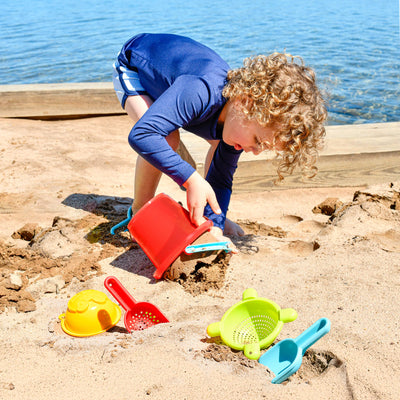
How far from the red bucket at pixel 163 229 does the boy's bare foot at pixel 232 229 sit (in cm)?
53

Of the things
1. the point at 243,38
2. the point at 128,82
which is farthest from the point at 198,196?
the point at 243,38

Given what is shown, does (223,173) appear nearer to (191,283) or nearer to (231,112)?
(231,112)

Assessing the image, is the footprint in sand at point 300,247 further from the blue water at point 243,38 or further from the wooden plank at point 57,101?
the wooden plank at point 57,101

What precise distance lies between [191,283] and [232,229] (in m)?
0.56

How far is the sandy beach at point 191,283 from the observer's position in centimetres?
127

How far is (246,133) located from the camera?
5.99 ft

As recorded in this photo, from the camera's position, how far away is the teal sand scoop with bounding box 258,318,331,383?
1.32 metres

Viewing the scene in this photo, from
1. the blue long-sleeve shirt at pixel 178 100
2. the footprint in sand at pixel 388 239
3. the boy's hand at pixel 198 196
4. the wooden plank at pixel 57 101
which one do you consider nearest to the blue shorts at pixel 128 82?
the blue long-sleeve shirt at pixel 178 100

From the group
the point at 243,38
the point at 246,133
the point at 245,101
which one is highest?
the point at 245,101

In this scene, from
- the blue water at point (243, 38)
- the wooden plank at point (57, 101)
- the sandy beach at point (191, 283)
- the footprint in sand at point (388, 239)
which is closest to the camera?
the sandy beach at point (191, 283)

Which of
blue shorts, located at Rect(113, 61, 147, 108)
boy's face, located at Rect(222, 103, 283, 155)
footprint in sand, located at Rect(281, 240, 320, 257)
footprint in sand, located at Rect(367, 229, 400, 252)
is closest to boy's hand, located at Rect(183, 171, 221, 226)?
boy's face, located at Rect(222, 103, 283, 155)

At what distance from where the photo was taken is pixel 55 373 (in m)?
1.34

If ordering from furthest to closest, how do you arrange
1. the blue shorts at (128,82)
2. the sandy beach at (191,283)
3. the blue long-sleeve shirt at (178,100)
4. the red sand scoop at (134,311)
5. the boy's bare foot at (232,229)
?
1. the boy's bare foot at (232,229)
2. the blue shorts at (128,82)
3. the blue long-sleeve shirt at (178,100)
4. the red sand scoop at (134,311)
5. the sandy beach at (191,283)

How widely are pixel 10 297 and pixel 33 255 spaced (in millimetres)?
358
